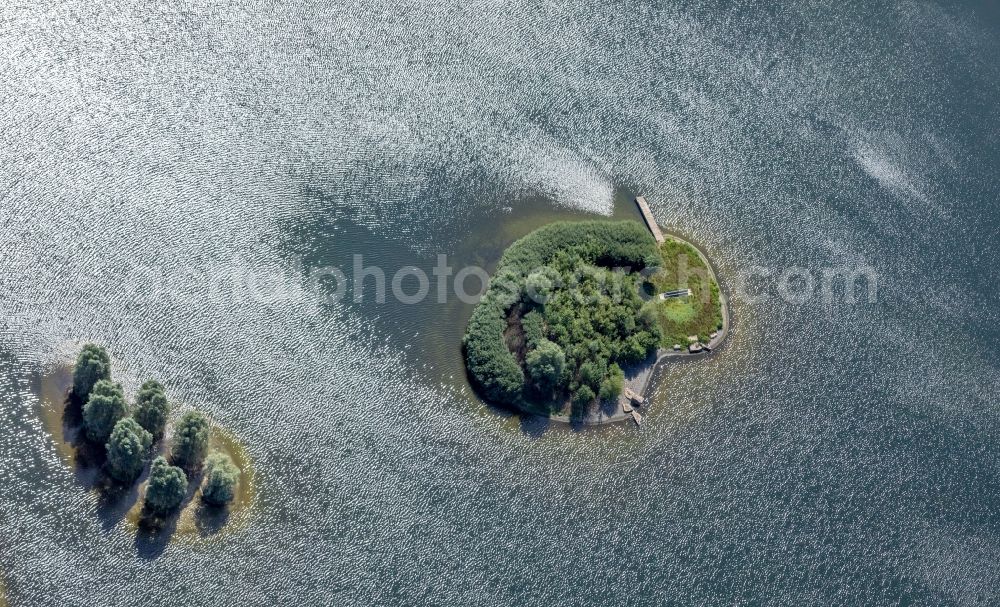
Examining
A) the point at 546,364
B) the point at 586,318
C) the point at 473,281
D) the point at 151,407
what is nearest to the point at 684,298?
the point at 586,318

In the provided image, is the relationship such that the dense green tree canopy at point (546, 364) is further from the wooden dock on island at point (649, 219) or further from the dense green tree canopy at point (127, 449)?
the dense green tree canopy at point (127, 449)

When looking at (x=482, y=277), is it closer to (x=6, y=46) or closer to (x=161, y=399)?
(x=161, y=399)

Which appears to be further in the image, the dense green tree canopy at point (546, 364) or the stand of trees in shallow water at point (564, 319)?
the stand of trees in shallow water at point (564, 319)

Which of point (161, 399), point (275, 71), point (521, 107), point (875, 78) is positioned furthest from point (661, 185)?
point (161, 399)

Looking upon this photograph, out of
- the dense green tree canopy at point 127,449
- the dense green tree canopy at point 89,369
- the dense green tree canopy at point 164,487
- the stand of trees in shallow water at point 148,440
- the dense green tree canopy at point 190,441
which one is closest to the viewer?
the dense green tree canopy at point 164,487

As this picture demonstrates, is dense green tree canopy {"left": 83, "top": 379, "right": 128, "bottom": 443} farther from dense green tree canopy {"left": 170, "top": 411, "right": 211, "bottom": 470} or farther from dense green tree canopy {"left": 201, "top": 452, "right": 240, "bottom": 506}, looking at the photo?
dense green tree canopy {"left": 201, "top": 452, "right": 240, "bottom": 506}

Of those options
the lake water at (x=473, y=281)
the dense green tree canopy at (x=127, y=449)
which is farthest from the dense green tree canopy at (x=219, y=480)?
the dense green tree canopy at (x=127, y=449)
